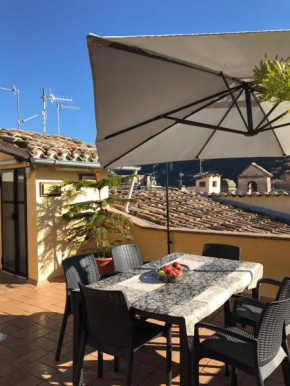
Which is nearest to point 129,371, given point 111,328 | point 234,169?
point 111,328

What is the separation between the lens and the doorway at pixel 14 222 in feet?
20.5

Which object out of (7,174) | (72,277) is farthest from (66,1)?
(72,277)

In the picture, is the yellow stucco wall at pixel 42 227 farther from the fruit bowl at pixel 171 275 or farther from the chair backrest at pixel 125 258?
the fruit bowl at pixel 171 275

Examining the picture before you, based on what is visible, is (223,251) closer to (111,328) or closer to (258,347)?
(258,347)

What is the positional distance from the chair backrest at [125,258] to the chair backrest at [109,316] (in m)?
1.52

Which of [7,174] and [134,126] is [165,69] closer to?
[134,126]

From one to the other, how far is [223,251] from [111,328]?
7.57 feet

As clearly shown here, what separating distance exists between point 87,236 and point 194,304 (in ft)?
12.4

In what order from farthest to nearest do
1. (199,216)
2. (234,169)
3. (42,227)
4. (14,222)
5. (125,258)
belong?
(234,169) < (199,216) < (14,222) < (42,227) < (125,258)

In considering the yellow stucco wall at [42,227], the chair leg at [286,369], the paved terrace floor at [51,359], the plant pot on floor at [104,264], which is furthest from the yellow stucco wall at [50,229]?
the chair leg at [286,369]

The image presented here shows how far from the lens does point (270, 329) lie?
2.23m

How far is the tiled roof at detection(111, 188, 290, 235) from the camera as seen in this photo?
313 inches

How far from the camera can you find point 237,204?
13.2 metres

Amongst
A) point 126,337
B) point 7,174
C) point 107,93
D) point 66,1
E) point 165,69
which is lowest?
point 126,337
